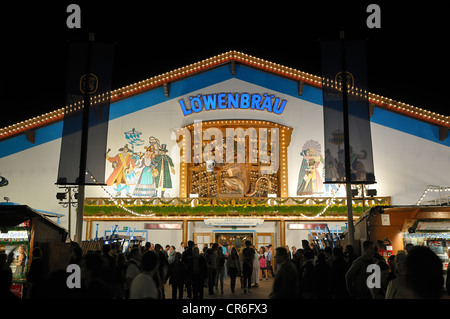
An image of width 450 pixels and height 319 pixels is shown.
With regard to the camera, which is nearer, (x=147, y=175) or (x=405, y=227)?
(x=405, y=227)

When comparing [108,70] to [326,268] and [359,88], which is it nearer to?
[359,88]

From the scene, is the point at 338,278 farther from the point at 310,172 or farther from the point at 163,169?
the point at 163,169

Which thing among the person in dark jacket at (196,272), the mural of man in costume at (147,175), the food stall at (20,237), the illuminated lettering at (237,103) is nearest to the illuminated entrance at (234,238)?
the mural of man in costume at (147,175)

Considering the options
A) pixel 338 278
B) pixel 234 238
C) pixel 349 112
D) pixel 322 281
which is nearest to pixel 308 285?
pixel 322 281

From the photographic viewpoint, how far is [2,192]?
75.5 ft

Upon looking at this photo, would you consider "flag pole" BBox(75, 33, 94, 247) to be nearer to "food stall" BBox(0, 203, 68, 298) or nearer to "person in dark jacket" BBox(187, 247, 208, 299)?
"food stall" BBox(0, 203, 68, 298)

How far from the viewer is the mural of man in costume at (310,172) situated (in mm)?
22812

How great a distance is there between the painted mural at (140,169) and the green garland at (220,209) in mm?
1289

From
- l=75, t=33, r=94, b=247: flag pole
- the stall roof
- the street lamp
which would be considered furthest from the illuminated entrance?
the stall roof

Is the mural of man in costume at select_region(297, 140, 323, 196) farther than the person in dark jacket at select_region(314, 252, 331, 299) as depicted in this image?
Yes

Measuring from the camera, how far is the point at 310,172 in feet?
75.4

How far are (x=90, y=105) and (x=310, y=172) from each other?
48.3ft

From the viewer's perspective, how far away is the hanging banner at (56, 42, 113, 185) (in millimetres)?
11062
